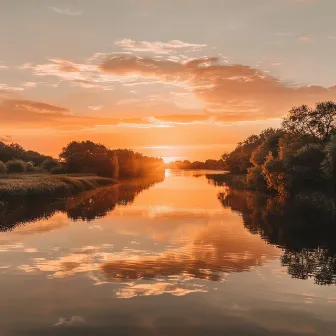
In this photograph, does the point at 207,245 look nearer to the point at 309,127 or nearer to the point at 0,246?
the point at 0,246

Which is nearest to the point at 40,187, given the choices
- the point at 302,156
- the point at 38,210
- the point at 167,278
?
the point at 38,210

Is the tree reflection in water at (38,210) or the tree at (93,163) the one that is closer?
the tree reflection in water at (38,210)

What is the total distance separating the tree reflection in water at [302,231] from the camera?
83.3ft

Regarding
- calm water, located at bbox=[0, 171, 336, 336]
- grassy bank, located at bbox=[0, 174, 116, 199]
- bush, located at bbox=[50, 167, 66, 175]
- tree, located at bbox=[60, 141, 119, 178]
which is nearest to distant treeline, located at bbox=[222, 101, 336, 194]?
calm water, located at bbox=[0, 171, 336, 336]

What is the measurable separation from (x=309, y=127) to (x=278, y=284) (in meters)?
71.9

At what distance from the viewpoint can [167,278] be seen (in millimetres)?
22547

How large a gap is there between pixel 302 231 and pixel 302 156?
3644cm

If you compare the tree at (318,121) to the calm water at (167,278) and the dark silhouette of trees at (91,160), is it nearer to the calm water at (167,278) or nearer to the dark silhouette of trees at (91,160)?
the calm water at (167,278)

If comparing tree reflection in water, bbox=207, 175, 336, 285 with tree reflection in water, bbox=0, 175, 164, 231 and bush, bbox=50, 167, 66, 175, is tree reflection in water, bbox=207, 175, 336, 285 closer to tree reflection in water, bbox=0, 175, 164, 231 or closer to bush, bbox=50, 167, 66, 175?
tree reflection in water, bbox=0, 175, 164, 231

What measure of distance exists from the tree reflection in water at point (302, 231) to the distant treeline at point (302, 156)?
17.5 feet

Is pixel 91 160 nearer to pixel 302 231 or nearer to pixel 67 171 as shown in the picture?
pixel 67 171

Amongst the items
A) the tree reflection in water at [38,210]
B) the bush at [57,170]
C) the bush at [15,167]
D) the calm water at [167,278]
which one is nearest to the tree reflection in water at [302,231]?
the calm water at [167,278]

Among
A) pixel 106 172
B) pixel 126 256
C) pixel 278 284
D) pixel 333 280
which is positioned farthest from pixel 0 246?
pixel 106 172

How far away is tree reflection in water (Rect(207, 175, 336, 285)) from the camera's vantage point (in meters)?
25.4
